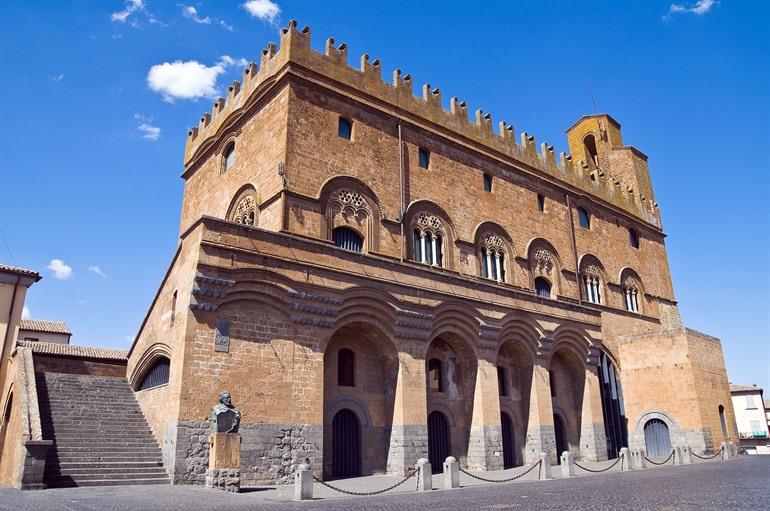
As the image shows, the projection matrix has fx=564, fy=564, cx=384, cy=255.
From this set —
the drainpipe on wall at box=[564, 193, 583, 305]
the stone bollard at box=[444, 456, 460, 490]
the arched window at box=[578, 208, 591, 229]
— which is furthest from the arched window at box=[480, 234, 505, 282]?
the stone bollard at box=[444, 456, 460, 490]

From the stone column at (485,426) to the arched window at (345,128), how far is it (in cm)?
846

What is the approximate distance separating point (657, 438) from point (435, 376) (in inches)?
404

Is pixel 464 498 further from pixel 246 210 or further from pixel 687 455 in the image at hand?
pixel 687 455

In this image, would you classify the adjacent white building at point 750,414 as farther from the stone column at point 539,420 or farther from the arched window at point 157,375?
the arched window at point 157,375

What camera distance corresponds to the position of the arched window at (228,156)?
67.2 ft

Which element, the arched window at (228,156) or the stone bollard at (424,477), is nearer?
the stone bollard at (424,477)

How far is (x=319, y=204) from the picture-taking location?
55.3ft

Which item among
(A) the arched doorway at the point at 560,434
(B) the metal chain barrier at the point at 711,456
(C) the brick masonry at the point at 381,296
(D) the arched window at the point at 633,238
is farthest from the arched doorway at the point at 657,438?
(D) the arched window at the point at 633,238

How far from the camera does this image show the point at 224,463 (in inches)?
428

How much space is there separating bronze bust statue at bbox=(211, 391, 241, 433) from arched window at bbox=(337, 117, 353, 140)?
9936mm

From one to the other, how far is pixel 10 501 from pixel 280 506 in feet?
13.3

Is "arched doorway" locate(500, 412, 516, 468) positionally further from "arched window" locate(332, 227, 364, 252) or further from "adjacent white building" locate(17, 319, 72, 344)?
"adjacent white building" locate(17, 319, 72, 344)

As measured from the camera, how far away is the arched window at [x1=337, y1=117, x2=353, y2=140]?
1848 cm

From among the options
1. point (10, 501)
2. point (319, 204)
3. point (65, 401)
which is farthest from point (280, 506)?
point (319, 204)
